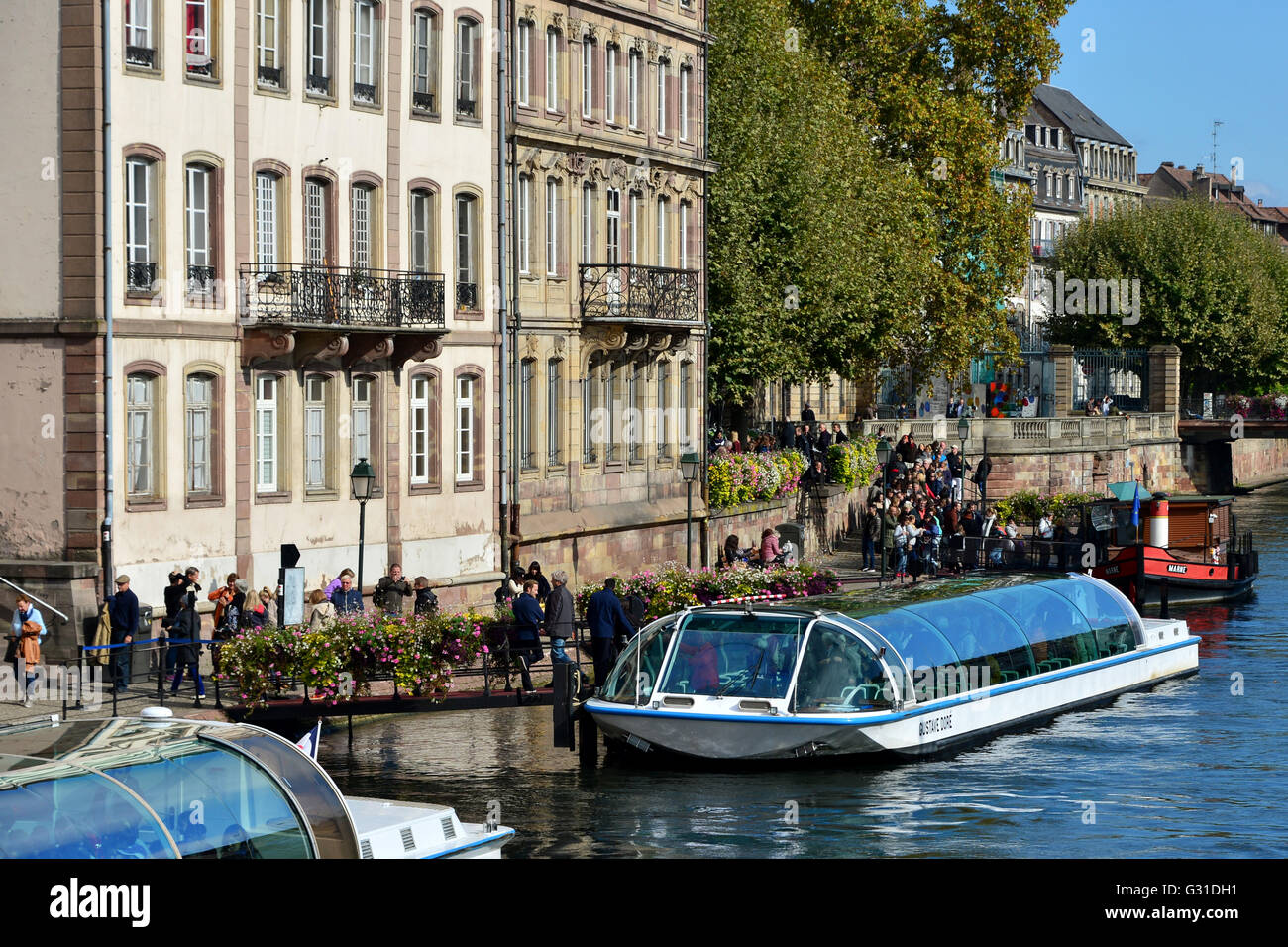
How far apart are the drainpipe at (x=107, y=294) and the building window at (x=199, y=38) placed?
1.70 m

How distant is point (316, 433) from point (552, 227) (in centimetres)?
834

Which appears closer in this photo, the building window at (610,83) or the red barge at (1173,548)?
the building window at (610,83)

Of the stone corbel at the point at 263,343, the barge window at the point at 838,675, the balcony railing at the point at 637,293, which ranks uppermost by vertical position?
the balcony railing at the point at 637,293

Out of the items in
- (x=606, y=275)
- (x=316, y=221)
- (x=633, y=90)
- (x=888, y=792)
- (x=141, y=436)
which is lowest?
(x=888, y=792)

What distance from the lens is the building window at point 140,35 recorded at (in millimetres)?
28219

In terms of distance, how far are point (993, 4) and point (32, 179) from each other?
42.8 meters

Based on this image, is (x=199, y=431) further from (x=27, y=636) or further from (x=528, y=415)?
(x=528, y=415)

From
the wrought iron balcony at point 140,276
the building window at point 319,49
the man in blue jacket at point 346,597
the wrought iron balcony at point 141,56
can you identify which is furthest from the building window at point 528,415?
the wrought iron balcony at point 141,56

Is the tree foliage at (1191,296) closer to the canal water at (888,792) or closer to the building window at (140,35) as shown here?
the canal water at (888,792)

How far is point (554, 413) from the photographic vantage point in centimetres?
3941

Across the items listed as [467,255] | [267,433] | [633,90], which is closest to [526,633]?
[267,433]

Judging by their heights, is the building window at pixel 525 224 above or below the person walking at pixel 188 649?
above

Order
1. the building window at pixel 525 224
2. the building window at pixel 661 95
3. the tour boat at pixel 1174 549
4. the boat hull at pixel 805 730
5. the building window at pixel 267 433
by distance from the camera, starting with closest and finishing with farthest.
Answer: the boat hull at pixel 805 730
the building window at pixel 267 433
the building window at pixel 525 224
the building window at pixel 661 95
the tour boat at pixel 1174 549
